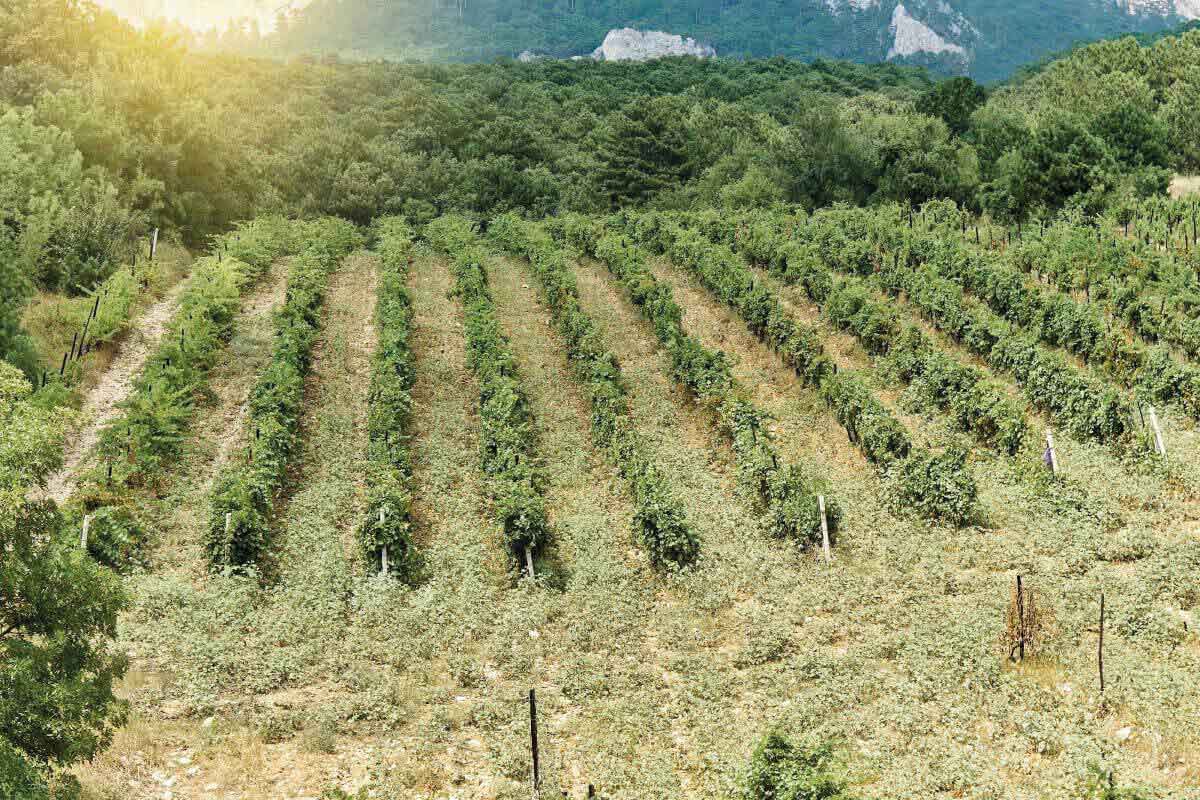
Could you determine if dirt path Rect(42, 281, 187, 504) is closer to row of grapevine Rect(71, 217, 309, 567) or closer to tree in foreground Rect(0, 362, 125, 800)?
row of grapevine Rect(71, 217, 309, 567)

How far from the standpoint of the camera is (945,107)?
2874 inches

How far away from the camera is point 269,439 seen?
25703mm

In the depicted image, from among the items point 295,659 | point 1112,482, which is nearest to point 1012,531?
point 1112,482

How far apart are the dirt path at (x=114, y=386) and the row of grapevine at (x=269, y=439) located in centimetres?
335

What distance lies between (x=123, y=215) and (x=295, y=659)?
3225cm

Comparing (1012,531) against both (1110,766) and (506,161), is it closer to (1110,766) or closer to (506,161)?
(1110,766)

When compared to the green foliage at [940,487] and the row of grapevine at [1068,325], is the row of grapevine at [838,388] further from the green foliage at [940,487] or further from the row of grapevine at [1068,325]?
the row of grapevine at [1068,325]

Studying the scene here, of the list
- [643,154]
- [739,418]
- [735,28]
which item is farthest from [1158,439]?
[735,28]

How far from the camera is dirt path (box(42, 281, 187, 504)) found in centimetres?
2594

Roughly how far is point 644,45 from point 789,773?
17501 cm

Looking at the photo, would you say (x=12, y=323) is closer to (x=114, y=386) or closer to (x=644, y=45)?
(x=114, y=386)

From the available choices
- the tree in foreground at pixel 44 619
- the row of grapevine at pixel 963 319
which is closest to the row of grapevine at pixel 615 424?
the row of grapevine at pixel 963 319

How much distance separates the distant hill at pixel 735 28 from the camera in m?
167

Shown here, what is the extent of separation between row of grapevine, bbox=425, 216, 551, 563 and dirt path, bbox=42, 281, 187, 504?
8.69 meters
